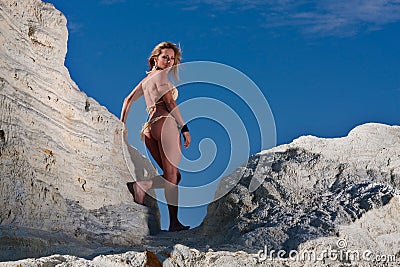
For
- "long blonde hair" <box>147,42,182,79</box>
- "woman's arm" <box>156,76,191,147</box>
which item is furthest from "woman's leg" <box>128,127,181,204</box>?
"long blonde hair" <box>147,42,182,79</box>

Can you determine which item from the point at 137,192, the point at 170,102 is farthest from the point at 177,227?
the point at 170,102

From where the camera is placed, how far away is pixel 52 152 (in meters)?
7.64

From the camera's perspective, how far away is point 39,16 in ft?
27.9

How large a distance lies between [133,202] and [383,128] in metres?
3.39

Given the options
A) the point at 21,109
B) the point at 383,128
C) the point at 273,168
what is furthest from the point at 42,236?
the point at 383,128

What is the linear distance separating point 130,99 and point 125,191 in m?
1.36

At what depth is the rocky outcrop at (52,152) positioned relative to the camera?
21.7 ft

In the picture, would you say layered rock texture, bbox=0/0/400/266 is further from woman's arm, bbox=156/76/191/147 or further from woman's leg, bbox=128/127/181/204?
woman's arm, bbox=156/76/191/147

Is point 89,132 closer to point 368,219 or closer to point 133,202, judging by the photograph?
point 133,202

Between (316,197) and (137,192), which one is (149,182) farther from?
(316,197)

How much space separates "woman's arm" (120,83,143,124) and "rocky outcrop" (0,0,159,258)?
6.8 inches

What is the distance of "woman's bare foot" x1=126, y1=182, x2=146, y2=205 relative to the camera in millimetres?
8867

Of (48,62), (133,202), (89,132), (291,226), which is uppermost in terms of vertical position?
(48,62)

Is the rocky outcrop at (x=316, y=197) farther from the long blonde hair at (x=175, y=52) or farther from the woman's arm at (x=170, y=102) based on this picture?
the long blonde hair at (x=175, y=52)
